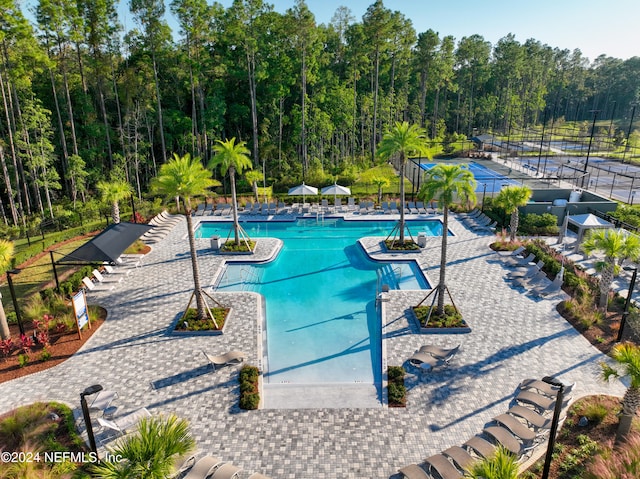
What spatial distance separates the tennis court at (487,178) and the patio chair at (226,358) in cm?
2365

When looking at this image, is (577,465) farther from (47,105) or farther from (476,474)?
(47,105)

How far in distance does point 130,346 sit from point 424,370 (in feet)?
30.1

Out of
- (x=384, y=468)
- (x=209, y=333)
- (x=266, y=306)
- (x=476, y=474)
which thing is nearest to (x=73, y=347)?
(x=209, y=333)

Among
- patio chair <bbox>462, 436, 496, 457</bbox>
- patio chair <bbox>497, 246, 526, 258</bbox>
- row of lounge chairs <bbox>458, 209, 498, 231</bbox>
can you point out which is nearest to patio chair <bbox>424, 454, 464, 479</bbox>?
patio chair <bbox>462, 436, 496, 457</bbox>

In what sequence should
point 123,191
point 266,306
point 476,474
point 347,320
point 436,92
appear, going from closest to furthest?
point 476,474 → point 347,320 → point 266,306 → point 123,191 → point 436,92

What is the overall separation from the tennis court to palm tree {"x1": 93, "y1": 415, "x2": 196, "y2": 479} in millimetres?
28252

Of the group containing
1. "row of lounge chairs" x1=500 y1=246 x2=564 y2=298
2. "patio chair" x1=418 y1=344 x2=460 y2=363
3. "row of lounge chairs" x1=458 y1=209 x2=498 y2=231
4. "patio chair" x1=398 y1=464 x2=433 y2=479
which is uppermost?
"row of lounge chairs" x1=458 y1=209 x2=498 y2=231

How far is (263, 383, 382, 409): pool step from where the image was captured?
1090cm

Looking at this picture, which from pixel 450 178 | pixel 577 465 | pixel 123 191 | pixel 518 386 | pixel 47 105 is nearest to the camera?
pixel 577 465

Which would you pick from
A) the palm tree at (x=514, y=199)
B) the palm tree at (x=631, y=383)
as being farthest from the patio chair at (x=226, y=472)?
the palm tree at (x=514, y=199)

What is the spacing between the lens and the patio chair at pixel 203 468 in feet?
27.6

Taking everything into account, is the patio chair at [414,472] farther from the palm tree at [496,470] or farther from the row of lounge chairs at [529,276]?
the row of lounge chairs at [529,276]

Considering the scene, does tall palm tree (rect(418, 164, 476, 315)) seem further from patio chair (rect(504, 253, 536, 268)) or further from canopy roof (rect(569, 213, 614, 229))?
canopy roof (rect(569, 213, 614, 229))

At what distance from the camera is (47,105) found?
3178cm
